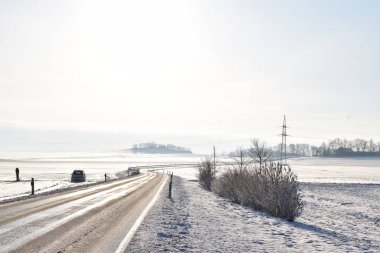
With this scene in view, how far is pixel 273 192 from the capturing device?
18281 millimetres

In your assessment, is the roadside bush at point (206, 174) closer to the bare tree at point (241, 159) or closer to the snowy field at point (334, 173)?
the bare tree at point (241, 159)

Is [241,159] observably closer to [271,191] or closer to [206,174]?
[206,174]

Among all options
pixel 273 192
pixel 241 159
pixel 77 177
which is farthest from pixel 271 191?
pixel 77 177

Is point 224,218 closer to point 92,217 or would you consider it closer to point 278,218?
point 278,218

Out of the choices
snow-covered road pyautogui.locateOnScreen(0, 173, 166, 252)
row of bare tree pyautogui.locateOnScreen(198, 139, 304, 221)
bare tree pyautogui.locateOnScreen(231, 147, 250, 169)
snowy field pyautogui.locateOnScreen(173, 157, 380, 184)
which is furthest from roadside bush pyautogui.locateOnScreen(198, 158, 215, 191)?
snowy field pyautogui.locateOnScreen(173, 157, 380, 184)

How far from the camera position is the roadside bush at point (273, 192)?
17.5 m

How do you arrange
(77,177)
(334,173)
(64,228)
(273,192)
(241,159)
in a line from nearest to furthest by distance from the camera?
1. (64,228)
2. (273,192)
3. (241,159)
4. (77,177)
5. (334,173)

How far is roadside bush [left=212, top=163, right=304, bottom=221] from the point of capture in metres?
17.5

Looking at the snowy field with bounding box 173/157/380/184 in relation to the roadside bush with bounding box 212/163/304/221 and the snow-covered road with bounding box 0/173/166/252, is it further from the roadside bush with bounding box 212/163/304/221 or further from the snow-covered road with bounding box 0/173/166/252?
the snow-covered road with bounding box 0/173/166/252

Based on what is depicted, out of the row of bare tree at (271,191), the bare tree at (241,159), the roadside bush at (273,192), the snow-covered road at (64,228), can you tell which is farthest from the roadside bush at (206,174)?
the snow-covered road at (64,228)

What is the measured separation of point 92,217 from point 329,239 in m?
7.37

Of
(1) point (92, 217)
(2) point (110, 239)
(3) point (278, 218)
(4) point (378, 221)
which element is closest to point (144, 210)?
(1) point (92, 217)

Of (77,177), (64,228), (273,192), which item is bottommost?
(77,177)

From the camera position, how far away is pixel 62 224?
40.5 feet
